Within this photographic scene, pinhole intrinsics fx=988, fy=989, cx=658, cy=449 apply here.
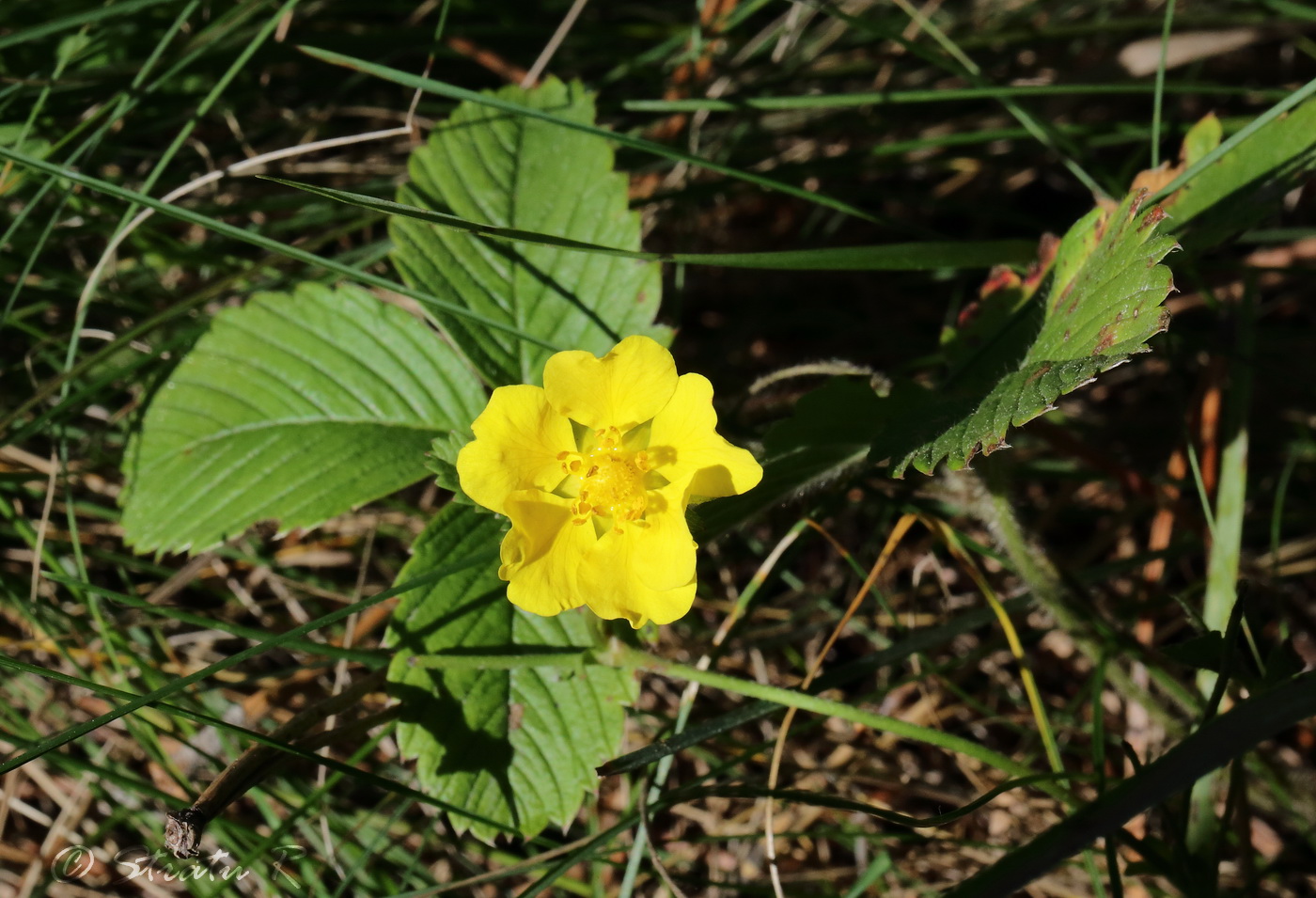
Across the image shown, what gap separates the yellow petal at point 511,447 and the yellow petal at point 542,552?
3cm

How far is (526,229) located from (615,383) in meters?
0.67

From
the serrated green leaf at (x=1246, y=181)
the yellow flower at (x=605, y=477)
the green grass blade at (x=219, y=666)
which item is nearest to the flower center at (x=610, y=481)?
the yellow flower at (x=605, y=477)

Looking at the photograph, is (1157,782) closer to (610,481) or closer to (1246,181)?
(610,481)

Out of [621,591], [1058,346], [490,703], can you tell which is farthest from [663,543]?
Result: [1058,346]

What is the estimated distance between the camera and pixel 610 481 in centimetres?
166

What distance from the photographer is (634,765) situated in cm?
180

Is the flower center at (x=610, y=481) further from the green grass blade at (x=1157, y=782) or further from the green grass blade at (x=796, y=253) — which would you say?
the green grass blade at (x=1157, y=782)

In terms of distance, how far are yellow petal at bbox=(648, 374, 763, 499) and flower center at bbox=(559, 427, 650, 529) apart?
0.14 feet

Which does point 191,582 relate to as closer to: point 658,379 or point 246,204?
point 246,204

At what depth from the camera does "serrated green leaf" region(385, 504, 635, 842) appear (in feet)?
6.28

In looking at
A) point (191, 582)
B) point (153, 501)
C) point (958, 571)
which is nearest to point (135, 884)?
point (191, 582)

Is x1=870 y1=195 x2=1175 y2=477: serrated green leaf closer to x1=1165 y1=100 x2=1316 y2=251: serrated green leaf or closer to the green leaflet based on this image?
the green leaflet

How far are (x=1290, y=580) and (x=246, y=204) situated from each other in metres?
3.11

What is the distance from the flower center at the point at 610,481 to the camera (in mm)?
1652
